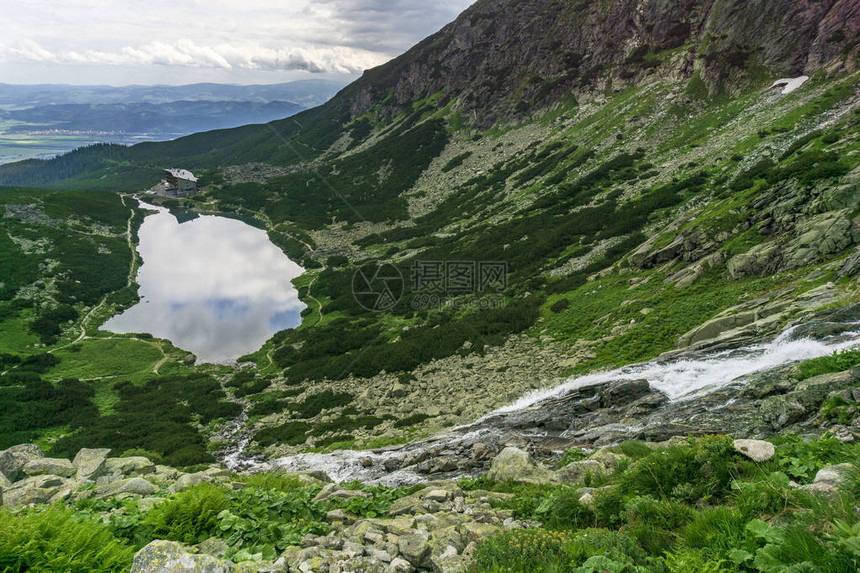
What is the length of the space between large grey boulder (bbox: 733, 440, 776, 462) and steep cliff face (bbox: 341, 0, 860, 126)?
62.2 metres

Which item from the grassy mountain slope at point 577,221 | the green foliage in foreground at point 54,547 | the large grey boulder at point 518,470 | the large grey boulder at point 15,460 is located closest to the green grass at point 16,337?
the grassy mountain slope at point 577,221

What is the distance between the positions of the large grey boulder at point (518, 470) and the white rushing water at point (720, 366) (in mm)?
7161

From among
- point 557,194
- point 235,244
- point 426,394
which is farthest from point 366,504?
point 235,244

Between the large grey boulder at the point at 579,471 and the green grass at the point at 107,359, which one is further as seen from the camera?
the green grass at the point at 107,359

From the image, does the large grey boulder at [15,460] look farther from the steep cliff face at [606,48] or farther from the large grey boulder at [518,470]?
the steep cliff face at [606,48]

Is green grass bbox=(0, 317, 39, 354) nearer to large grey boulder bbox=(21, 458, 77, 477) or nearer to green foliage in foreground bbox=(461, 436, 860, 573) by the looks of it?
large grey boulder bbox=(21, 458, 77, 477)

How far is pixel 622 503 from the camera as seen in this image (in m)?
6.88

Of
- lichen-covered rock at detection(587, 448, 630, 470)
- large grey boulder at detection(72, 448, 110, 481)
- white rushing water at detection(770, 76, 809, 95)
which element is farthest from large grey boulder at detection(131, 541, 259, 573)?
white rushing water at detection(770, 76, 809, 95)

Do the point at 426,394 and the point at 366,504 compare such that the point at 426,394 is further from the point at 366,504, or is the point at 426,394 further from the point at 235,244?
the point at 235,244

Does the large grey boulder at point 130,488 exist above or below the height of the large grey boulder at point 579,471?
above

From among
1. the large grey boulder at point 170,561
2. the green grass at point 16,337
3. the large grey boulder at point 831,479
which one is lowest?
the green grass at point 16,337

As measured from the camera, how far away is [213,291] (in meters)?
70.5

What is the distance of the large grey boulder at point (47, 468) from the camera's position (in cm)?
1219

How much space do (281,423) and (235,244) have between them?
233 feet
